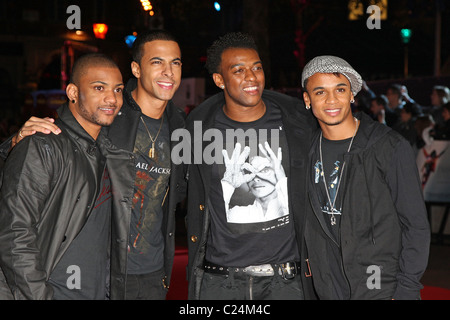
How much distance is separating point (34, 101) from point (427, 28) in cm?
2029

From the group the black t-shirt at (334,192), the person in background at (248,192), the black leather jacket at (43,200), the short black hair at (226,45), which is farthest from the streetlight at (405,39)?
the black leather jacket at (43,200)

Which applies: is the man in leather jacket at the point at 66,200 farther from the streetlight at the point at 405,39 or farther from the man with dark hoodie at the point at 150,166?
the streetlight at the point at 405,39

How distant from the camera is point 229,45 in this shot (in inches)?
176

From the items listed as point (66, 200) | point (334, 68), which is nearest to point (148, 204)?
point (66, 200)

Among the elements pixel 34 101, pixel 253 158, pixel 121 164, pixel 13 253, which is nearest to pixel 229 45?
pixel 253 158

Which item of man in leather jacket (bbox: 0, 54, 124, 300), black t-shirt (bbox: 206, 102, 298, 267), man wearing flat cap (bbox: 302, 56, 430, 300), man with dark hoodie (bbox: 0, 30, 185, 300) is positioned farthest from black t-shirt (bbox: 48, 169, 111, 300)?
man wearing flat cap (bbox: 302, 56, 430, 300)

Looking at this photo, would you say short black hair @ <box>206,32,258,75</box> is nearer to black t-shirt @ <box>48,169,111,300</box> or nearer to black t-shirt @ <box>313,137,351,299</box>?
black t-shirt @ <box>313,137,351,299</box>

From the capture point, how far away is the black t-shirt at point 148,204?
4117 mm

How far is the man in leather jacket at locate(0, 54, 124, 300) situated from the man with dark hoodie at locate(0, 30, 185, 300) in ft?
0.71

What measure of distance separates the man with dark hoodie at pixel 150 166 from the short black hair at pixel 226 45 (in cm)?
32

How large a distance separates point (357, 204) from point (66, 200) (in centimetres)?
180

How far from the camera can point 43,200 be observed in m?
3.18

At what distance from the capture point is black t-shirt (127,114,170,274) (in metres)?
4.12

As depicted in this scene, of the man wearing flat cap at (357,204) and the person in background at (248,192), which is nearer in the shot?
the man wearing flat cap at (357,204)
